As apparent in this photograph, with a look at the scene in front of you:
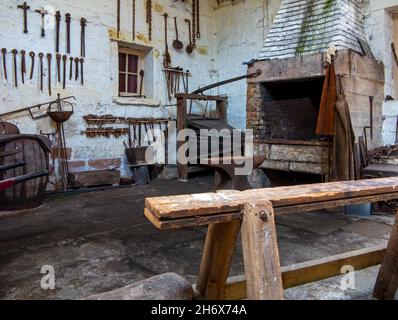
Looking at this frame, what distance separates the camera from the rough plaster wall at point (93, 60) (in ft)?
15.1

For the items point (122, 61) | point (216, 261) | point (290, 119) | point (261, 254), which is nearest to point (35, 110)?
point (122, 61)

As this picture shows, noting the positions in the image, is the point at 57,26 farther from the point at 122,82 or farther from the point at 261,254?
the point at 261,254

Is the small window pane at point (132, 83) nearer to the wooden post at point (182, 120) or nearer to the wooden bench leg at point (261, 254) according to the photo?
the wooden post at point (182, 120)

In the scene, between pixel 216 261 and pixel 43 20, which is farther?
pixel 43 20

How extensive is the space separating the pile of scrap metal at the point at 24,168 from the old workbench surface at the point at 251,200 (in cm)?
276

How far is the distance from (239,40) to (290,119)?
240 cm

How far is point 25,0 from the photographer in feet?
15.3

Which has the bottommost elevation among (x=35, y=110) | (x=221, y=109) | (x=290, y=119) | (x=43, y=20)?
(x=290, y=119)

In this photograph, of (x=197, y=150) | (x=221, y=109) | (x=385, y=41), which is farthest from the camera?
(x=221, y=109)

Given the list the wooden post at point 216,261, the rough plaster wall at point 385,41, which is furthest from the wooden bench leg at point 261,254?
the rough plaster wall at point 385,41

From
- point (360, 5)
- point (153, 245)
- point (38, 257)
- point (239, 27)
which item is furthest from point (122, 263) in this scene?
point (239, 27)

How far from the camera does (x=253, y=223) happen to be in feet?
3.99

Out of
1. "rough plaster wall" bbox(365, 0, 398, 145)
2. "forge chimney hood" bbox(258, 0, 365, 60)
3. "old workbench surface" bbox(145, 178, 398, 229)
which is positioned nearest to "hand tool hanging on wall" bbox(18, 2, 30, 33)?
"forge chimney hood" bbox(258, 0, 365, 60)

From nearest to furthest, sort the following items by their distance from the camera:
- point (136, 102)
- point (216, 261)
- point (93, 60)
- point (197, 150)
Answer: point (216, 261)
point (93, 60)
point (197, 150)
point (136, 102)
